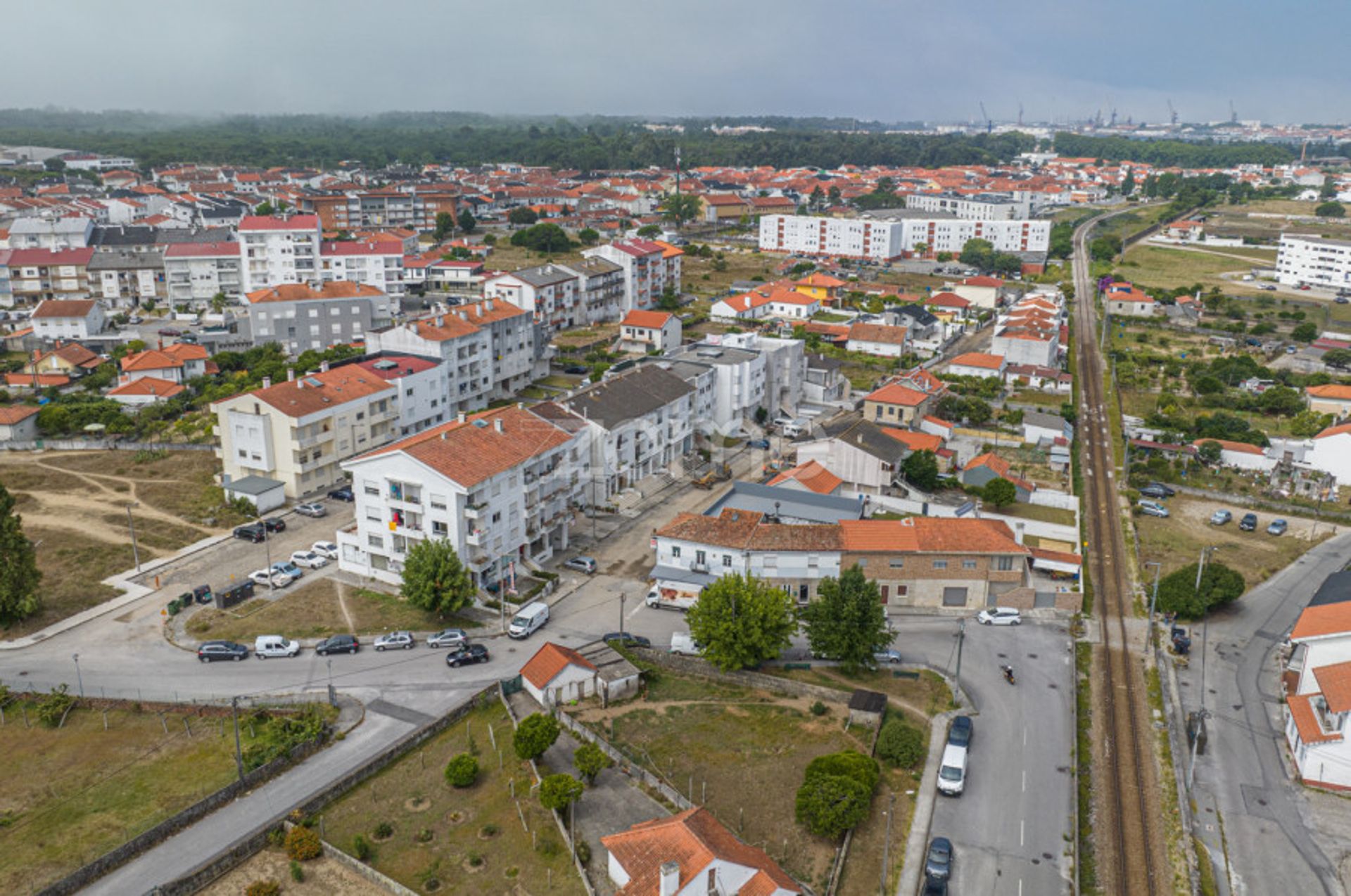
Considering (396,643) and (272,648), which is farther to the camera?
(396,643)

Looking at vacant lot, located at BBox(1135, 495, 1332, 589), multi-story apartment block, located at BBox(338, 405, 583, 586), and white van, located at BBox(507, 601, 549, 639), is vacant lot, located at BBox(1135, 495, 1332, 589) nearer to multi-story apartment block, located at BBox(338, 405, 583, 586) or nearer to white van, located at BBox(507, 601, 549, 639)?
white van, located at BBox(507, 601, 549, 639)

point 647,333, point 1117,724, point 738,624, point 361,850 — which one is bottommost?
point 1117,724

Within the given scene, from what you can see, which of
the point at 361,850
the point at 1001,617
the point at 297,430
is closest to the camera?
Answer: the point at 361,850

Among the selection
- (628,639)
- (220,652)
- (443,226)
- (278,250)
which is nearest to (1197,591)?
(628,639)

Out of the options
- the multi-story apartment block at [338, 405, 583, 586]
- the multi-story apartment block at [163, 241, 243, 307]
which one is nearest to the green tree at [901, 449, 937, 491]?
the multi-story apartment block at [338, 405, 583, 586]

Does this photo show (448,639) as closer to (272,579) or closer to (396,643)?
(396,643)

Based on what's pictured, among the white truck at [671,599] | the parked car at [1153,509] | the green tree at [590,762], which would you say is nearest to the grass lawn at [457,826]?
the green tree at [590,762]
